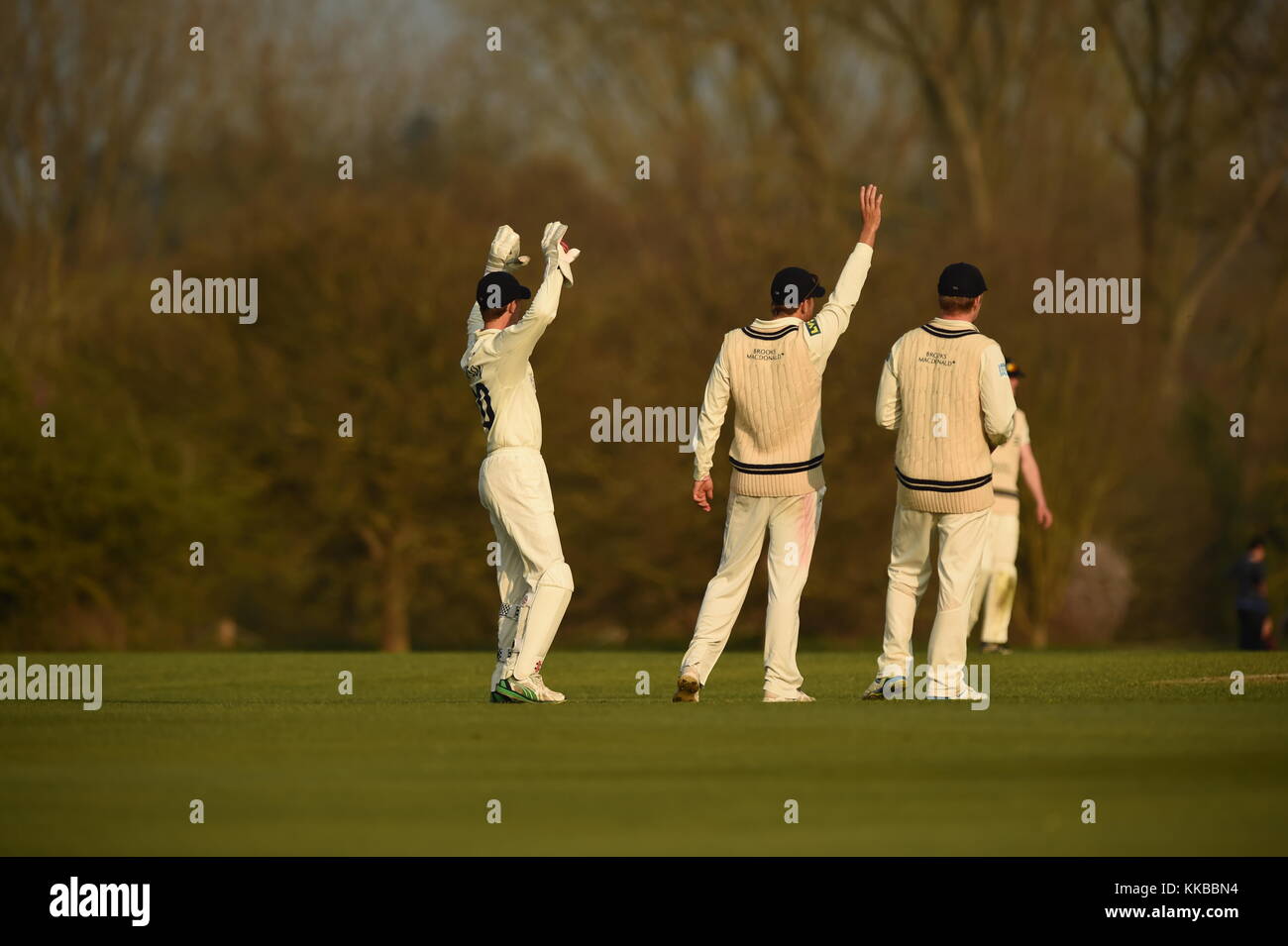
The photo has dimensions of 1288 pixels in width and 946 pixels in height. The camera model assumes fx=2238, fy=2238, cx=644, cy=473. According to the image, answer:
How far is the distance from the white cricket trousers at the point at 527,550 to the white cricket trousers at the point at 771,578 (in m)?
0.76

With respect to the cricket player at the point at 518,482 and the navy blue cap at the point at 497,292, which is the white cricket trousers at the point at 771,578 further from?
the navy blue cap at the point at 497,292

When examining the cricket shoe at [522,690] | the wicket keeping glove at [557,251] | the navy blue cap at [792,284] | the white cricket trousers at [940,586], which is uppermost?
the wicket keeping glove at [557,251]

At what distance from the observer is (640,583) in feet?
97.2

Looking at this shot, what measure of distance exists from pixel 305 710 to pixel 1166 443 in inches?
873

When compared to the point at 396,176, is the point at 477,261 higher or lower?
lower

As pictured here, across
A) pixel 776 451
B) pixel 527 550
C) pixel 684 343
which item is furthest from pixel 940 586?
pixel 684 343

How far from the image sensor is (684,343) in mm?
29656

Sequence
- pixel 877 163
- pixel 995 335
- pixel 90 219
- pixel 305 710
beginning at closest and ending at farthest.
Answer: pixel 305 710 < pixel 995 335 < pixel 877 163 < pixel 90 219

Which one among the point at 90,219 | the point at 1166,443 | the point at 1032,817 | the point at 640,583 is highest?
the point at 90,219

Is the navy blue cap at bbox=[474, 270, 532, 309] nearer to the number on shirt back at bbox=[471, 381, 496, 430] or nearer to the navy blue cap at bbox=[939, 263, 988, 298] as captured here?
the number on shirt back at bbox=[471, 381, 496, 430]

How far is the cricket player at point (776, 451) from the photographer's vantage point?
37.8 ft

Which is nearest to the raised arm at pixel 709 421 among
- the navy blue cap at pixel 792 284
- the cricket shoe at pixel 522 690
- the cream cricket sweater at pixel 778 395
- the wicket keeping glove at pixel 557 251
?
the cream cricket sweater at pixel 778 395

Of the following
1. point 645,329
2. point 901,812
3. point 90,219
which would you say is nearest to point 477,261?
point 645,329

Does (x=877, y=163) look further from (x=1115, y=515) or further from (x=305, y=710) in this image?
(x=305, y=710)
